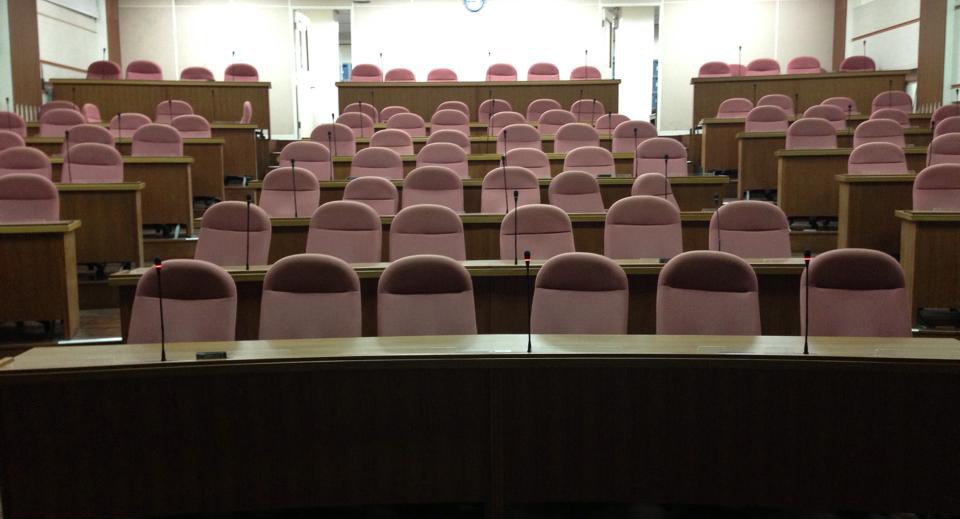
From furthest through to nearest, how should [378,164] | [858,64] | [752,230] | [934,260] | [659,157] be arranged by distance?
[858,64] → [659,157] → [378,164] → [752,230] → [934,260]

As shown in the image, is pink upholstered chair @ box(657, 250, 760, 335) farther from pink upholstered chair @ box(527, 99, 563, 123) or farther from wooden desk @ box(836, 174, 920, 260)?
pink upholstered chair @ box(527, 99, 563, 123)

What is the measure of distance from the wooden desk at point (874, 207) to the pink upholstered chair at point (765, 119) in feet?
7.90

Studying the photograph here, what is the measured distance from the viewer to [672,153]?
6.74m

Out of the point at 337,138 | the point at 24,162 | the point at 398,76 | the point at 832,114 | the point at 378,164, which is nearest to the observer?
the point at 24,162

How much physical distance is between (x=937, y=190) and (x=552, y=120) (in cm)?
401

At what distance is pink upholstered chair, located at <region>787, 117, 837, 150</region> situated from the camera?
22.3 ft

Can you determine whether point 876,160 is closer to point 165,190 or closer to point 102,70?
point 165,190

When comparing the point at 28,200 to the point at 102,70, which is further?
the point at 102,70

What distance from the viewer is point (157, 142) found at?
6820 mm

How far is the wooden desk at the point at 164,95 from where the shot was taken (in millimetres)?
8969

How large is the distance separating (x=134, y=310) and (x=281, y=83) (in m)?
10.00

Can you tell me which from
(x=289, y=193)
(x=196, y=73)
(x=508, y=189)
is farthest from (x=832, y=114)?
(x=196, y=73)

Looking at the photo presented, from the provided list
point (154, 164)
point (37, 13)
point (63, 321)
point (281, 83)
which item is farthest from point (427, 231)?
point (281, 83)

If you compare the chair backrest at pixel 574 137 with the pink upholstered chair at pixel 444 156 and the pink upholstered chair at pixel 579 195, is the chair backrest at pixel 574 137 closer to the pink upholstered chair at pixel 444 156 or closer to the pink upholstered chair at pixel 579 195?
the pink upholstered chair at pixel 444 156
